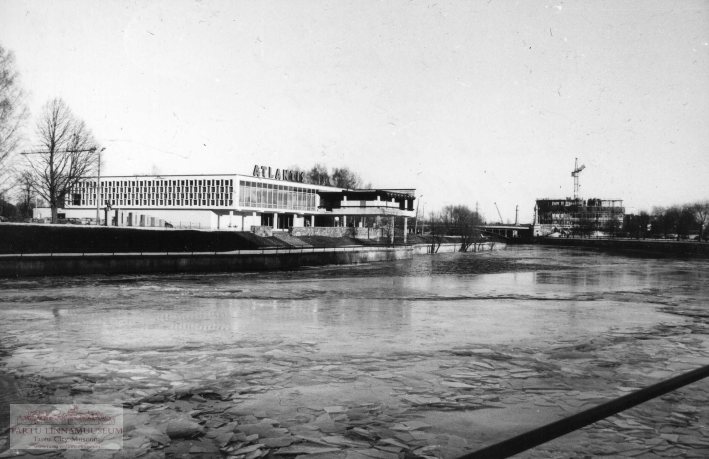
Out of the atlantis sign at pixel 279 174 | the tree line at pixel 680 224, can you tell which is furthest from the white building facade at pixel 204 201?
the tree line at pixel 680 224

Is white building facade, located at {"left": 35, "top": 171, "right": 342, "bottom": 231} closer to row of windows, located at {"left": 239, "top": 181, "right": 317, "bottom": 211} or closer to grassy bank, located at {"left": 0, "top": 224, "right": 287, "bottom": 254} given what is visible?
row of windows, located at {"left": 239, "top": 181, "right": 317, "bottom": 211}

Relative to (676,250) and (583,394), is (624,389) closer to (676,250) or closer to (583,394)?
(583,394)

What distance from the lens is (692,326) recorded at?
18734mm

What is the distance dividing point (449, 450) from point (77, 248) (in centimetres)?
4373

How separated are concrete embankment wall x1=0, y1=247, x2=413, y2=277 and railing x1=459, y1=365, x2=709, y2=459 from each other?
119 feet

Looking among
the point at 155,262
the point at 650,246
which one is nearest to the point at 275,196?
the point at 155,262

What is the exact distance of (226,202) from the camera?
85.7 m

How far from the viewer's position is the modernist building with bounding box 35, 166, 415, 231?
86225 millimetres

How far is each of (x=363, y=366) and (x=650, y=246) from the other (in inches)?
4012

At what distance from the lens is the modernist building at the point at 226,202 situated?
3395 inches

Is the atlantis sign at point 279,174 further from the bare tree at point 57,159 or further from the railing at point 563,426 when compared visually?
the railing at point 563,426

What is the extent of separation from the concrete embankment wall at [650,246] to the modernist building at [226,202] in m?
40.5

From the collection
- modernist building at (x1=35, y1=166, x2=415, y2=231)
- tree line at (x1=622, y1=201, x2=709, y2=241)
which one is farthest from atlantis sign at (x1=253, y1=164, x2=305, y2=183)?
tree line at (x1=622, y1=201, x2=709, y2=241)

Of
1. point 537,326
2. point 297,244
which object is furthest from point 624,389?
point 297,244
